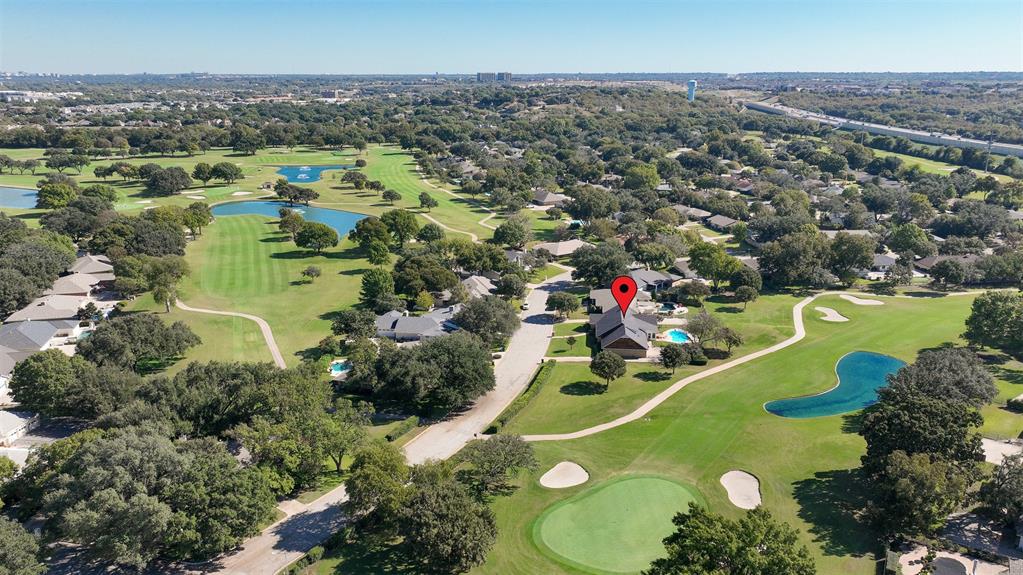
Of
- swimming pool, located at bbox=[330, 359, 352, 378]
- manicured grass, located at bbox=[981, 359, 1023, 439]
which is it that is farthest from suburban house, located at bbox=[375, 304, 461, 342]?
manicured grass, located at bbox=[981, 359, 1023, 439]

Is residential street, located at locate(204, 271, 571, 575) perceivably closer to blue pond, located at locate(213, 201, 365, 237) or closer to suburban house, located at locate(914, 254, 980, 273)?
blue pond, located at locate(213, 201, 365, 237)

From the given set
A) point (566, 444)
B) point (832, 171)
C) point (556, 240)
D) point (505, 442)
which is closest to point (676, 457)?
point (566, 444)

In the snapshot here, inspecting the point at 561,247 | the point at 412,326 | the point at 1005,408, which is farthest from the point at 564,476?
the point at 561,247

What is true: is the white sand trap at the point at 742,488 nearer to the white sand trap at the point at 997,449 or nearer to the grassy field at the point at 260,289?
the white sand trap at the point at 997,449

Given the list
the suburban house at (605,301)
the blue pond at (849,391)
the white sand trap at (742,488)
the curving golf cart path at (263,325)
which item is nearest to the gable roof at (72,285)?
the curving golf cart path at (263,325)

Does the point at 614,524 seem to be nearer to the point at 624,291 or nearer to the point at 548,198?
the point at 624,291
